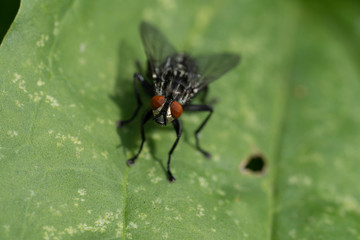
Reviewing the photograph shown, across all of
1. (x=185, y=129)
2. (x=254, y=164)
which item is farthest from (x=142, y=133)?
(x=254, y=164)

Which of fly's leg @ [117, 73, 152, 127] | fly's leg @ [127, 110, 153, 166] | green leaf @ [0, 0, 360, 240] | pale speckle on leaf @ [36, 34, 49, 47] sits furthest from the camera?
fly's leg @ [117, 73, 152, 127]

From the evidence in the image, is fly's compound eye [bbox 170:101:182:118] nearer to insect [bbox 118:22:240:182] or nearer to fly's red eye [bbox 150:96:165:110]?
insect [bbox 118:22:240:182]

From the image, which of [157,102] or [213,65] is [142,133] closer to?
[157,102]

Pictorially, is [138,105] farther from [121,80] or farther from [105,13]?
[105,13]

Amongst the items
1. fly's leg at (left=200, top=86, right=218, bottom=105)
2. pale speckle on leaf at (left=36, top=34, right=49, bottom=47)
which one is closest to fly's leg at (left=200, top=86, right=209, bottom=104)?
fly's leg at (left=200, top=86, right=218, bottom=105)

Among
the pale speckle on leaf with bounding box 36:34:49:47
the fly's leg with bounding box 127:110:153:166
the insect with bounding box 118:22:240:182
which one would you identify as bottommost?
the fly's leg with bounding box 127:110:153:166

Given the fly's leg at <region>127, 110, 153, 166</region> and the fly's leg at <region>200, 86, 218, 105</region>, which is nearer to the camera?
the fly's leg at <region>127, 110, 153, 166</region>

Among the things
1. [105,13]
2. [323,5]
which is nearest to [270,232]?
[105,13]

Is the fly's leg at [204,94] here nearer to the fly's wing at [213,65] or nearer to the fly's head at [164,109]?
the fly's wing at [213,65]
